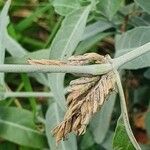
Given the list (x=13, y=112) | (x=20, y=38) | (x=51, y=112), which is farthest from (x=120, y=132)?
(x=20, y=38)

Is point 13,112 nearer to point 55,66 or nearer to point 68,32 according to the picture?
point 68,32

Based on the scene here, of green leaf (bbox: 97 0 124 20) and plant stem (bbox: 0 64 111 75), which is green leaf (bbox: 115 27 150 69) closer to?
green leaf (bbox: 97 0 124 20)

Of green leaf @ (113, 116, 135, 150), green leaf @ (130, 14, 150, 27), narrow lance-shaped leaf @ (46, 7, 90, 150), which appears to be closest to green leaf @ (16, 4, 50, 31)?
green leaf @ (130, 14, 150, 27)

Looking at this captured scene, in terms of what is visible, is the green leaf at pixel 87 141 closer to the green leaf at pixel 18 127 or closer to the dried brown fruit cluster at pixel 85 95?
the green leaf at pixel 18 127

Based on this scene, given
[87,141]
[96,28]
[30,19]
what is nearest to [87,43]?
[96,28]

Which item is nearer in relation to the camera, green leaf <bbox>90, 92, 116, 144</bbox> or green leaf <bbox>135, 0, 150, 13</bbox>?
green leaf <bbox>135, 0, 150, 13</bbox>
